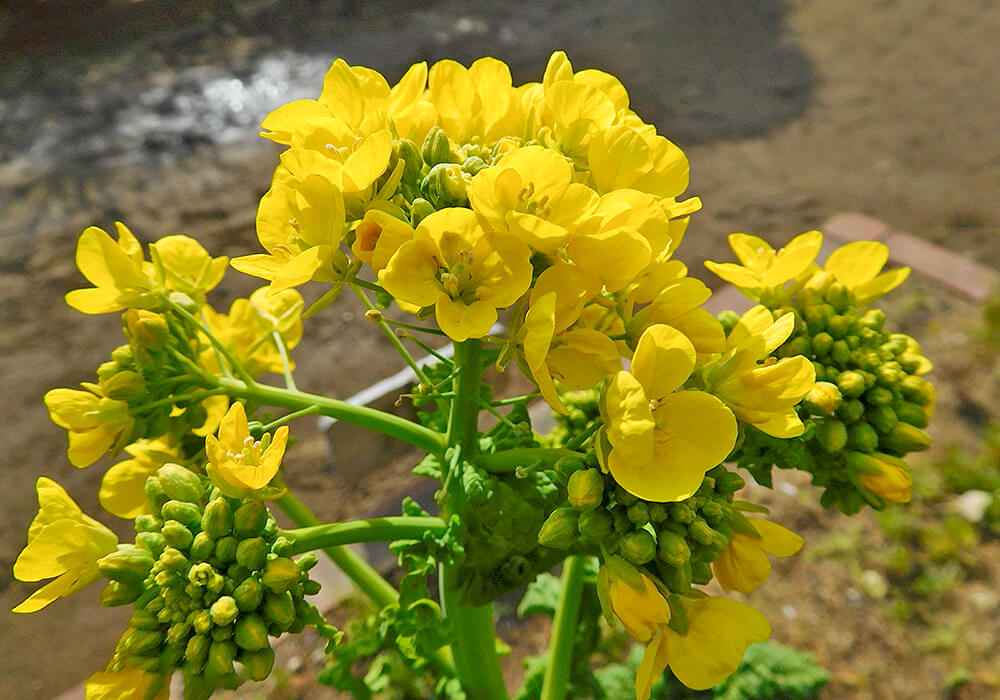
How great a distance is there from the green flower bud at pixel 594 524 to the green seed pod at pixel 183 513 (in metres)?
0.51

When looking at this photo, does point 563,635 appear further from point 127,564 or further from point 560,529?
point 127,564

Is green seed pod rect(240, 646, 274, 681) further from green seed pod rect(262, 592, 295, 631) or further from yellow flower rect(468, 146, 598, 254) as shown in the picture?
yellow flower rect(468, 146, 598, 254)

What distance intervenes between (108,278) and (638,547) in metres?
0.87

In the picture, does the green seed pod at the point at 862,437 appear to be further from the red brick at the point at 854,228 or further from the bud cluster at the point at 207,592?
the red brick at the point at 854,228

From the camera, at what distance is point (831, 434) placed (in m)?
1.21

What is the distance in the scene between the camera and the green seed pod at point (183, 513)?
99 cm

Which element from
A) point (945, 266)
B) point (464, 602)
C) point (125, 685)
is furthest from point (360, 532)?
point (945, 266)

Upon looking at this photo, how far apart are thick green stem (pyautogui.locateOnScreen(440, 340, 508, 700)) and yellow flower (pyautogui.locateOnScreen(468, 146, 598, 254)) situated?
0.25 metres

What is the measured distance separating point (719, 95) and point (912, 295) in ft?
8.21

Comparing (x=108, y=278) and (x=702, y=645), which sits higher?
(x=108, y=278)

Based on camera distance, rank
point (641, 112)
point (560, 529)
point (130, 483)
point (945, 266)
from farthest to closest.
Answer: point (641, 112) < point (945, 266) < point (130, 483) < point (560, 529)

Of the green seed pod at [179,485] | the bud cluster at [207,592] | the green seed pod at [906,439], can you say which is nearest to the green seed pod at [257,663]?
the bud cluster at [207,592]

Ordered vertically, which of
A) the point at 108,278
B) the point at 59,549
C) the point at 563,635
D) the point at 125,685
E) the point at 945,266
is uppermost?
the point at 108,278

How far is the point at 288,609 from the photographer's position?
95 cm
